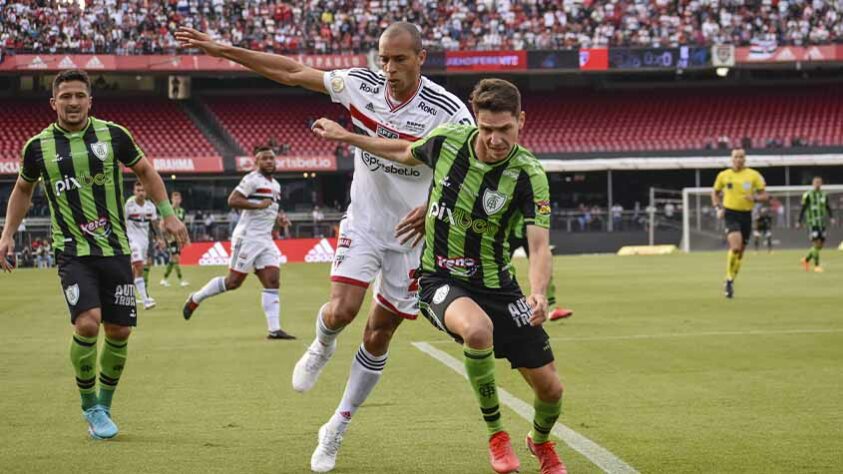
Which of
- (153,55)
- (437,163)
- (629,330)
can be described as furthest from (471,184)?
(153,55)

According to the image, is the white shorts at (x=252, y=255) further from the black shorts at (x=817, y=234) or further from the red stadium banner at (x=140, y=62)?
the red stadium banner at (x=140, y=62)

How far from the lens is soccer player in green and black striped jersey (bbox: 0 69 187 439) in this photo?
740cm

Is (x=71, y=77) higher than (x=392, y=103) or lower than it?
higher

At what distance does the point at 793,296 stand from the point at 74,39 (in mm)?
38147

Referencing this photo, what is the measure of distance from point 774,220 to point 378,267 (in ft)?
135

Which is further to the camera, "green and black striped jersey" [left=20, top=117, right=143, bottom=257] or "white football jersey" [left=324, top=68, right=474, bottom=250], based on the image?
"green and black striped jersey" [left=20, top=117, right=143, bottom=257]

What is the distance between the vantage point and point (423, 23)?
178 ft

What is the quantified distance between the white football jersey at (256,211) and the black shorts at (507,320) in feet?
30.8

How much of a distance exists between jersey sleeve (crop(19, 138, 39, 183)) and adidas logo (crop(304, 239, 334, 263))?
32.8 metres

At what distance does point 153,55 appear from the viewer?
50688mm

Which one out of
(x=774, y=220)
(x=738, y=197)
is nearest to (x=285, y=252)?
(x=774, y=220)

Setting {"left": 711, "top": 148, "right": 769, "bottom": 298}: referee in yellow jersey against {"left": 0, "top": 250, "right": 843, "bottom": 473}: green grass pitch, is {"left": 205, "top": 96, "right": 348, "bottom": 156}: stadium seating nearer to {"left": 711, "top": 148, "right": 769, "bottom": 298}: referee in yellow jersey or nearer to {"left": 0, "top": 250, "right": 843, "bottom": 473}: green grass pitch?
{"left": 711, "top": 148, "right": 769, "bottom": 298}: referee in yellow jersey

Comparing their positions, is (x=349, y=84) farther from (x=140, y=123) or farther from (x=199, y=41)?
(x=140, y=123)

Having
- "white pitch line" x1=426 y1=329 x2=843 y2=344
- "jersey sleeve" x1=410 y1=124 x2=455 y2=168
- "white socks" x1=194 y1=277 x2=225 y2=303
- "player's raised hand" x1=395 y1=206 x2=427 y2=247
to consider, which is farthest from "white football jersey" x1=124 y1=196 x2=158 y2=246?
"jersey sleeve" x1=410 y1=124 x2=455 y2=168
